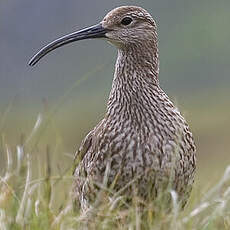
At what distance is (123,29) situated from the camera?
1084 centimetres

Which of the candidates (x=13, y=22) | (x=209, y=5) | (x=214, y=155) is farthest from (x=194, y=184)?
(x=209, y=5)

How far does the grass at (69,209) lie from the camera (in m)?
8.73

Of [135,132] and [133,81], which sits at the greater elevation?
[133,81]

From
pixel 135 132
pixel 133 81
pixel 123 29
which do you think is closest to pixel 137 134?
pixel 135 132

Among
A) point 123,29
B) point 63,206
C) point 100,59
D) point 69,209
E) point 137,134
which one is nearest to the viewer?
point 69,209

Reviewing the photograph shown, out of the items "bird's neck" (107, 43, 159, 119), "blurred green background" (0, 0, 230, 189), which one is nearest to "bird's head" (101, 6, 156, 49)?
"bird's neck" (107, 43, 159, 119)

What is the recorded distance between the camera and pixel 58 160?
9.56 m

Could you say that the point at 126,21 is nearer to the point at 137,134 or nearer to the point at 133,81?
the point at 133,81

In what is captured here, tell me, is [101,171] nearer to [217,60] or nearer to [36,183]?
[36,183]

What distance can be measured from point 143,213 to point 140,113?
54.4 inches

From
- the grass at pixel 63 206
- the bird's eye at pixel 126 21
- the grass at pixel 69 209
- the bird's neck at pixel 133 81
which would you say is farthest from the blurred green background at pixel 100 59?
the grass at pixel 69 209

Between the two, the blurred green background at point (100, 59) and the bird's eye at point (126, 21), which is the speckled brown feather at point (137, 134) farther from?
the blurred green background at point (100, 59)

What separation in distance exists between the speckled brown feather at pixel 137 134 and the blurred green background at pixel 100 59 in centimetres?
5456

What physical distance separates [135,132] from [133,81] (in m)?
0.57
